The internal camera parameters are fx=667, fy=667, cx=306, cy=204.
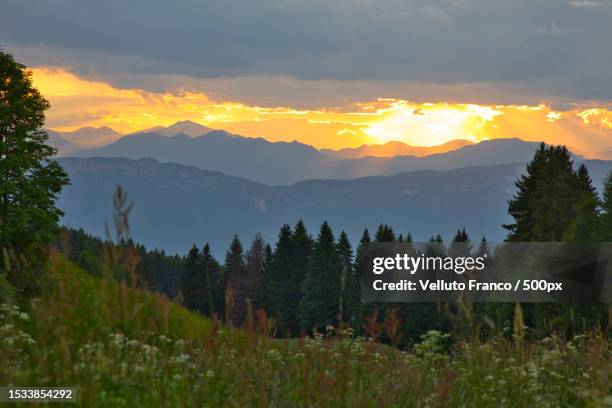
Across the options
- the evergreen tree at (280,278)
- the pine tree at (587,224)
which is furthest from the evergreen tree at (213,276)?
the pine tree at (587,224)

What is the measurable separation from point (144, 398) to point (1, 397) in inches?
43.7

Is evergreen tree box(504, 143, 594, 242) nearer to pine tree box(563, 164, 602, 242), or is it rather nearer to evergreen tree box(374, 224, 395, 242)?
pine tree box(563, 164, 602, 242)

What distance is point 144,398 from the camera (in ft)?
18.4

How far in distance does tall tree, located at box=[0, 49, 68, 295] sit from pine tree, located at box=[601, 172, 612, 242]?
34.9 meters

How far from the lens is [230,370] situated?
7.12m

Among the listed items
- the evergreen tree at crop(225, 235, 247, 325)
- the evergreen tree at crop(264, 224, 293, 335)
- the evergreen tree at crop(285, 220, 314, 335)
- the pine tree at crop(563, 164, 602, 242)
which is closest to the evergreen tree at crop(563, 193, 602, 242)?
the pine tree at crop(563, 164, 602, 242)

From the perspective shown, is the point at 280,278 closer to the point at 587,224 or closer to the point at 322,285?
the point at 322,285

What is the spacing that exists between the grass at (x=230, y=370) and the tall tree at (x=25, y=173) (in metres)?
18.9

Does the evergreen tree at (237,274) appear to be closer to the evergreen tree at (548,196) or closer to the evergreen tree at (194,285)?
the evergreen tree at (194,285)

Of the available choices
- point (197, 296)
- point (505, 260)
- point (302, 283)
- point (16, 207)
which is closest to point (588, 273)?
point (505, 260)

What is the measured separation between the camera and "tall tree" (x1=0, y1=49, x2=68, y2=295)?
25359 mm

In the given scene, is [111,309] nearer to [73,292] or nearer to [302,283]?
[73,292]

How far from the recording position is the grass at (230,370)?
519 cm

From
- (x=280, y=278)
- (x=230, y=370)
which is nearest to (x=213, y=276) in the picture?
(x=280, y=278)
